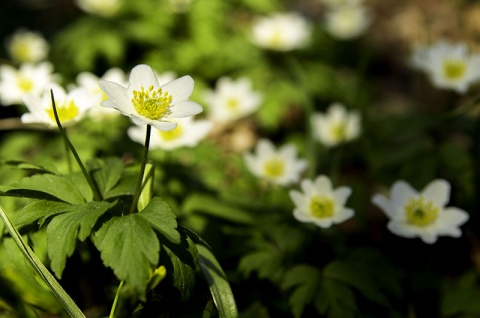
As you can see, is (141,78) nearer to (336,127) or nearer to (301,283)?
(301,283)

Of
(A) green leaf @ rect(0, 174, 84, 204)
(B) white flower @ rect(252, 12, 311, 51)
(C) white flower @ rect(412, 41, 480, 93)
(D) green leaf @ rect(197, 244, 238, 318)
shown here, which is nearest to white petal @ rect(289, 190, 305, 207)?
(D) green leaf @ rect(197, 244, 238, 318)

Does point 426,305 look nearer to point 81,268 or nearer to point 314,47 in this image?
point 81,268

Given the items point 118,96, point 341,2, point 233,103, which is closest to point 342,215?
point 118,96

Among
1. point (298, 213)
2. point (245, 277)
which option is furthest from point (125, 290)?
point (298, 213)

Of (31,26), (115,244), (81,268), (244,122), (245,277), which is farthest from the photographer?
(31,26)

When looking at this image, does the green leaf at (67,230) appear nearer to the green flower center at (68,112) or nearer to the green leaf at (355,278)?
the green flower center at (68,112)

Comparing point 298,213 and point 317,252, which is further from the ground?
point 298,213

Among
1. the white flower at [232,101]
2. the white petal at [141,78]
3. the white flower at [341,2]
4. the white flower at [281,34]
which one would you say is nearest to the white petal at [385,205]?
the white petal at [141,78]
